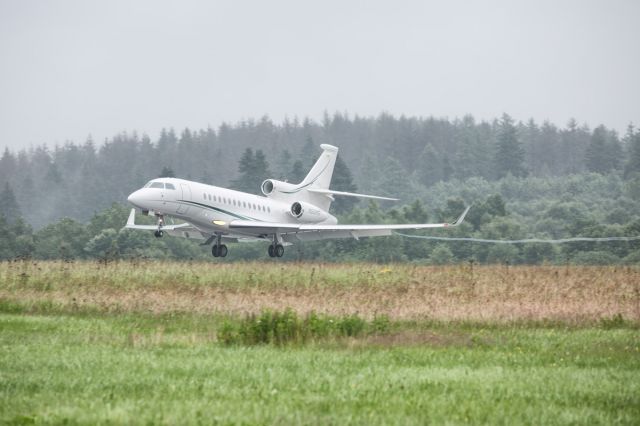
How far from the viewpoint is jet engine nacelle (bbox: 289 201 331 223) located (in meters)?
42.1

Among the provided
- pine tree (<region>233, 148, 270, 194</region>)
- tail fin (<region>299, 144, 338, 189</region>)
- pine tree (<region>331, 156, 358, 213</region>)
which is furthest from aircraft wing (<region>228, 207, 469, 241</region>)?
pine tree (<region>233, 148, 270, 194</region>)

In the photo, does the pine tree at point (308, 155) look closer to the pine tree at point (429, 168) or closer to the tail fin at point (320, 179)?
the pine tree at point (429, 168)

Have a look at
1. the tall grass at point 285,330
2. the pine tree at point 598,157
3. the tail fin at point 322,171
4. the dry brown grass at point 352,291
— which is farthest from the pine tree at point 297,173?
the tall grass at point 285,330

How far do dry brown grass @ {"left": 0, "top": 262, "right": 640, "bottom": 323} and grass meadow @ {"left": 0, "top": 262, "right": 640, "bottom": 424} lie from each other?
7cm

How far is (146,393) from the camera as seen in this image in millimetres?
10836

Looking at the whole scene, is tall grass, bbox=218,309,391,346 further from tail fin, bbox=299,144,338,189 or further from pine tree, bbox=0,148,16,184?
pine tree, bbox=0,148,16,184

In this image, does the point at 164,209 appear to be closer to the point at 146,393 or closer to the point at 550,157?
the point at 146,393

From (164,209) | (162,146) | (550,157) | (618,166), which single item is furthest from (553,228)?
(162,146)

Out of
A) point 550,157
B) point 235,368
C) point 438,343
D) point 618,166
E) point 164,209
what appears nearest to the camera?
point 235,368

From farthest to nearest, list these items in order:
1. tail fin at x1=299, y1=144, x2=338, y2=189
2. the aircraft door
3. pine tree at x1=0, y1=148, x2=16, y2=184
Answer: pine tree at x1=0, y1=148, x2=16, y2=184, tail fin at x1=299, y1=144, x2=338, y2=189, the aircraft door

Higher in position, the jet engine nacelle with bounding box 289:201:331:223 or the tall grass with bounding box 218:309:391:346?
the jet engine nacelle with bounding box 289:201:331:223

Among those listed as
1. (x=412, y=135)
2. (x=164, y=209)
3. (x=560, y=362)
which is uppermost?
(x=412, y=135)

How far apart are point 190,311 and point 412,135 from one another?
135866 mm

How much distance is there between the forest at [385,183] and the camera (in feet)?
198
